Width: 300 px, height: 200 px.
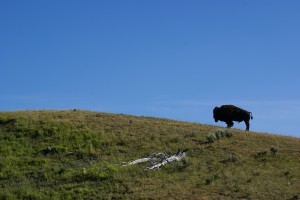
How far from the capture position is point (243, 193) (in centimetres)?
2383

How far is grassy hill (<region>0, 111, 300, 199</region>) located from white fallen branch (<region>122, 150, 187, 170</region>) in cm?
41

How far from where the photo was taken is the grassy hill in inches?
994

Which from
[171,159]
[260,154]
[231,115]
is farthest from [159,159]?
[231,115]

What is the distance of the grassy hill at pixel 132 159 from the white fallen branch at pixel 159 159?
409mm

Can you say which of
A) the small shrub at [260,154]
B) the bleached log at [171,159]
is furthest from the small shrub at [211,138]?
the small shrub at [260,154]

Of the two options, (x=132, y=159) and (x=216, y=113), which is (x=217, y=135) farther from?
(x=216, y=113)

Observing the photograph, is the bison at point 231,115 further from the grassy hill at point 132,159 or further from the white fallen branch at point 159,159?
the white fallen branch at point 159,159

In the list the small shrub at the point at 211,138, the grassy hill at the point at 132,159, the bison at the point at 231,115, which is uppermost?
the bison at the point at 231,115

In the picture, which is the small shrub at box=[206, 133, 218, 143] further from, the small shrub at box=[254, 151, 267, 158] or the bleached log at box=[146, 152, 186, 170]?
the small shrub at box=[254, 151, 267, 158]

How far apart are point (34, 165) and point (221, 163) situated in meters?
10.2

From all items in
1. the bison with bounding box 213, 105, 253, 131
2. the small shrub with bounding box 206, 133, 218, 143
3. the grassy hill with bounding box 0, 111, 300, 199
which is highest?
the bison with bounding box 213, 105, 253, 131

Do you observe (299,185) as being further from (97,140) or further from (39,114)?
(39,114)

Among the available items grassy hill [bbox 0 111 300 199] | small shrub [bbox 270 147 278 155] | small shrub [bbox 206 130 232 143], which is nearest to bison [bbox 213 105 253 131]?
grassy hill [bbox 0 111 300 199]

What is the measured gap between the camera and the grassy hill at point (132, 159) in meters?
25.2
